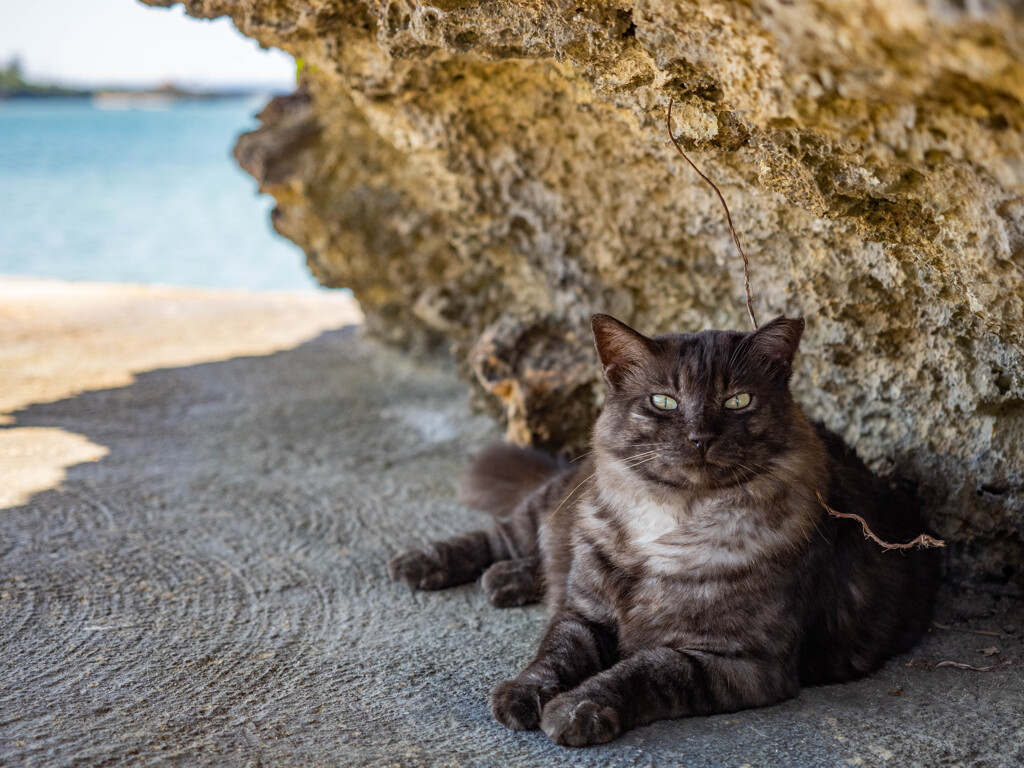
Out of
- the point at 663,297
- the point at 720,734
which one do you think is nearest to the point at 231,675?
the point at 720,734

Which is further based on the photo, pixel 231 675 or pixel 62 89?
pixel 62 89

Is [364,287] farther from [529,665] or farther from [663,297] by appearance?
[529,665]

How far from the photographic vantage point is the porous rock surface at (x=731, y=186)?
5.39 ft

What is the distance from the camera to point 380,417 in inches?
191

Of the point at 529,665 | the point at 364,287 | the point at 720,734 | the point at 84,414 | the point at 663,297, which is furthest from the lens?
the point at 364,287

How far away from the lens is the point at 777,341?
234cm

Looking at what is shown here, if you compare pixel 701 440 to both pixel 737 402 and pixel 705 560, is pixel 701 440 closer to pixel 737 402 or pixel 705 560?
pixel 737 402

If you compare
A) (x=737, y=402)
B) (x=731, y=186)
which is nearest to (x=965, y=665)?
(x=737, y=402)

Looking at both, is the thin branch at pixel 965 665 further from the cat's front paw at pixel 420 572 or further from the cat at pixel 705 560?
the cat's front paw at pixel 420 572

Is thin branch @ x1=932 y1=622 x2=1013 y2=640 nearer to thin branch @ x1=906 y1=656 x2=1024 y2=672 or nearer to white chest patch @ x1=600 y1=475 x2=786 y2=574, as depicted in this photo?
thin branch @ x1=906 y1=656 x2=1024 y2=672

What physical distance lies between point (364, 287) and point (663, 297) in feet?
8.40

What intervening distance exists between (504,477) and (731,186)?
1444 millimetres

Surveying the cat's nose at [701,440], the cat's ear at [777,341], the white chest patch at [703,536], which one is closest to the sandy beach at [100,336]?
the white chest patch at [703,536]

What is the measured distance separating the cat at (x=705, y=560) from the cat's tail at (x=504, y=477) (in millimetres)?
848
